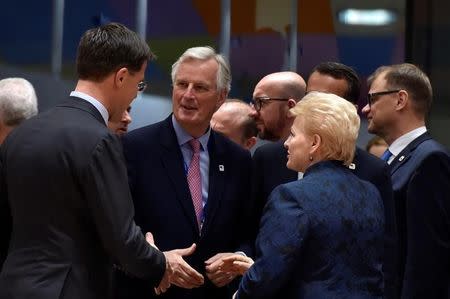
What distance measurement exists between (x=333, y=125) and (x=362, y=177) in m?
0.55

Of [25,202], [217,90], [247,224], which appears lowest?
[247,224]

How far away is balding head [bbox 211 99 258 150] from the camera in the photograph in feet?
14.0

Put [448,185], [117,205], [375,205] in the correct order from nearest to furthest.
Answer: [117,205] < [375,205] < [448,185]

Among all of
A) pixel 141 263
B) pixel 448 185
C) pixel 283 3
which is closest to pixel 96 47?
pixel 141 263

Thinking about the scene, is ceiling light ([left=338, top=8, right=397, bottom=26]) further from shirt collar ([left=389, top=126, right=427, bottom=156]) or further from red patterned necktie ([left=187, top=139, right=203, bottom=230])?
red patterned necktie ([left=187, top=139, right=203, bottom=230])

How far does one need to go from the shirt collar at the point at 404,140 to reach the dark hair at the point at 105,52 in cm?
141

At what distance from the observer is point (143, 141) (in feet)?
10.6

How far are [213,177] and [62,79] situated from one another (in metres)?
2.37

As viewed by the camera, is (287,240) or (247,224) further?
(247,224)

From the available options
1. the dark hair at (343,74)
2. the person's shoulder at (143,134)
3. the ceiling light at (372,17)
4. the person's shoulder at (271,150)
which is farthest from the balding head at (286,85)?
the ceiling light at (372,17)

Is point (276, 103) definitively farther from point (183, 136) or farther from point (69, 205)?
point (69, 205)

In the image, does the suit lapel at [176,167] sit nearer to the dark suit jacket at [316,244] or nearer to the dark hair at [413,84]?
the dark suit jacket at [316,244]

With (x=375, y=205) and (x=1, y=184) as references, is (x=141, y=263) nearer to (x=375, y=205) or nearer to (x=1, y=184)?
(x=1, y=184)

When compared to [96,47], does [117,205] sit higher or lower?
lower
